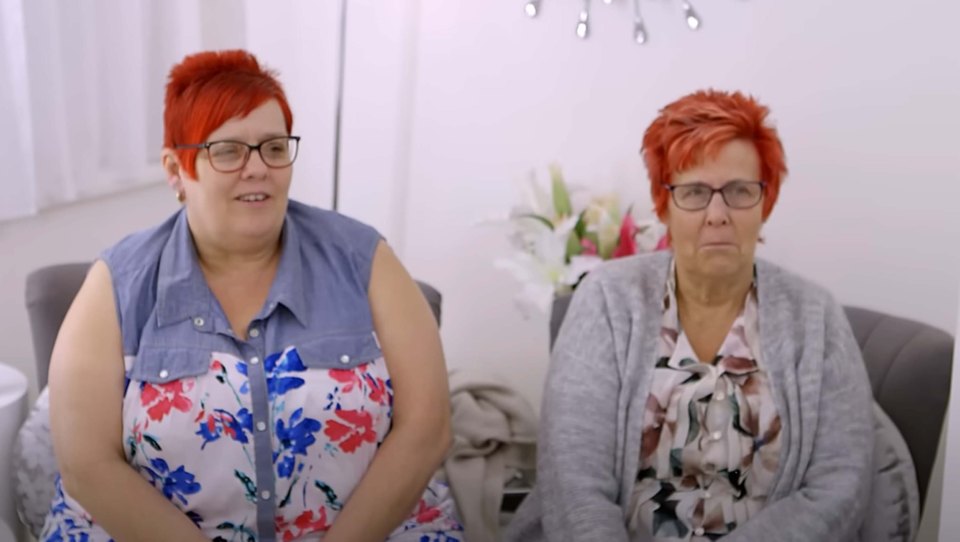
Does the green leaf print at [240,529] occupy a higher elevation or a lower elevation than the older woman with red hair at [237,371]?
lower

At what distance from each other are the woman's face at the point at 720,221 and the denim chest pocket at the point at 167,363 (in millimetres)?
801

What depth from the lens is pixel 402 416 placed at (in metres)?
1.86

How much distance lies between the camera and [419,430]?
1.85 meters

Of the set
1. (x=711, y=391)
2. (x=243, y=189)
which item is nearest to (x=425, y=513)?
(x=711, y=391)

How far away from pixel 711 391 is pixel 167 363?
874 millimetres

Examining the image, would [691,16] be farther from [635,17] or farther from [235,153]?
[235,153]

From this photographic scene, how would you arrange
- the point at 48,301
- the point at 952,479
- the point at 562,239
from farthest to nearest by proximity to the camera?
the point at 562,239 → the point at 48,301 → the point at 952,479

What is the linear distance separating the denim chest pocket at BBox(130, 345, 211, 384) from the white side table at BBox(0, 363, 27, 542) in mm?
395

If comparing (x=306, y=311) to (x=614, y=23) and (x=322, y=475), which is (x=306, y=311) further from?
(x=614, y=23)

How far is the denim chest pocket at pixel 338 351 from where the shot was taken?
1.81 m

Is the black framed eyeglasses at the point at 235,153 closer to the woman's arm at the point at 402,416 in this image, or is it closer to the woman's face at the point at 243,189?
the woman's face at the point at 243,189

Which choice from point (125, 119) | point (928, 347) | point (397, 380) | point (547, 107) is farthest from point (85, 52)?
point (928, 347)

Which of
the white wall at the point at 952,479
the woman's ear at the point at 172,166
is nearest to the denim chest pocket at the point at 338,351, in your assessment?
the woman's ear at the point at 172,166

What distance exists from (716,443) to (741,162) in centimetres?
46
